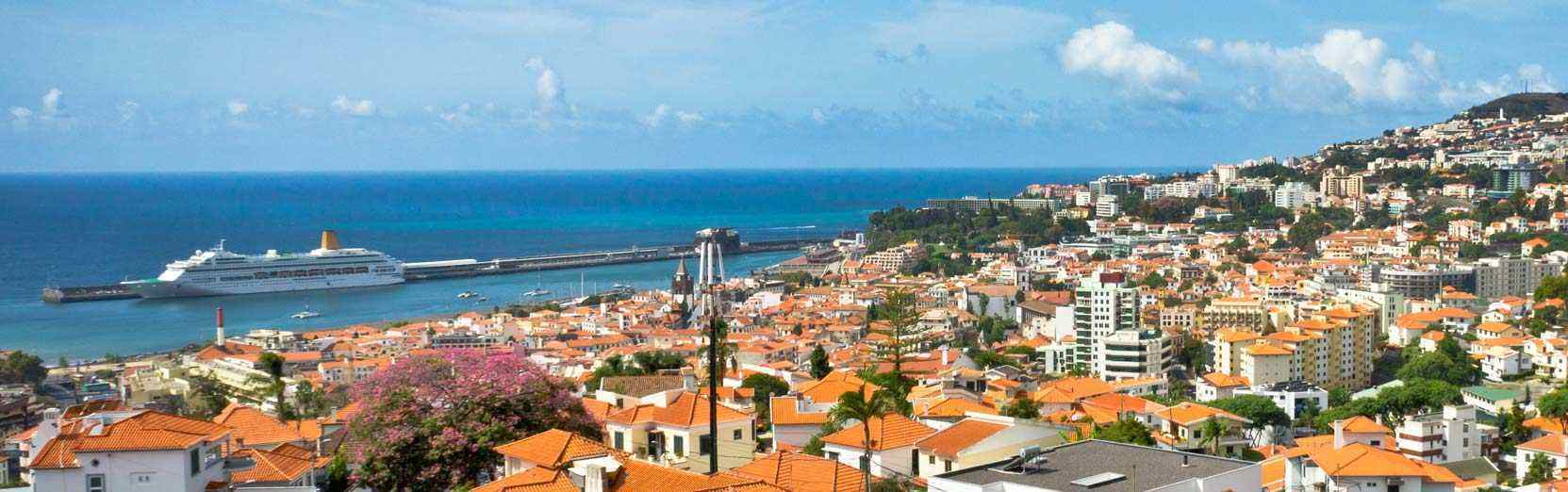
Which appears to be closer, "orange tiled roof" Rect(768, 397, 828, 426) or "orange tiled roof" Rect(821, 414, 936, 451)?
"orange tiled roof" Rect(821, 414, 936, 451)

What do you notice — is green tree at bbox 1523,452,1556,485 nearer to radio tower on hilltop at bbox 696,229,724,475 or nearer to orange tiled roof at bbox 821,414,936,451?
orange tiled roof at bbox 821,414,936,451

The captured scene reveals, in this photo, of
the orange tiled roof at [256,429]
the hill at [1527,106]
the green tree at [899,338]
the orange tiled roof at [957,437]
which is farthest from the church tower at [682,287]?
the hill at [1527,106]

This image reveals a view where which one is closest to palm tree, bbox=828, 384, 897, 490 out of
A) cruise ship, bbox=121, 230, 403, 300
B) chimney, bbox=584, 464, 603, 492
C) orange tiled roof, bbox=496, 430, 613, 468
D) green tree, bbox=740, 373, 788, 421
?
chimney, bbox=584, 464, 603, 492

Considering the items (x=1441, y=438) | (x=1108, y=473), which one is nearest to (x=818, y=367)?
(x=1441, y=438)

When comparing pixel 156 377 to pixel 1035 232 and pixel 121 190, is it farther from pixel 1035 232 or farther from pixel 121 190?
pixel 121 190

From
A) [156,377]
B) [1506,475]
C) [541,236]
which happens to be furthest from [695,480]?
[541,236]
